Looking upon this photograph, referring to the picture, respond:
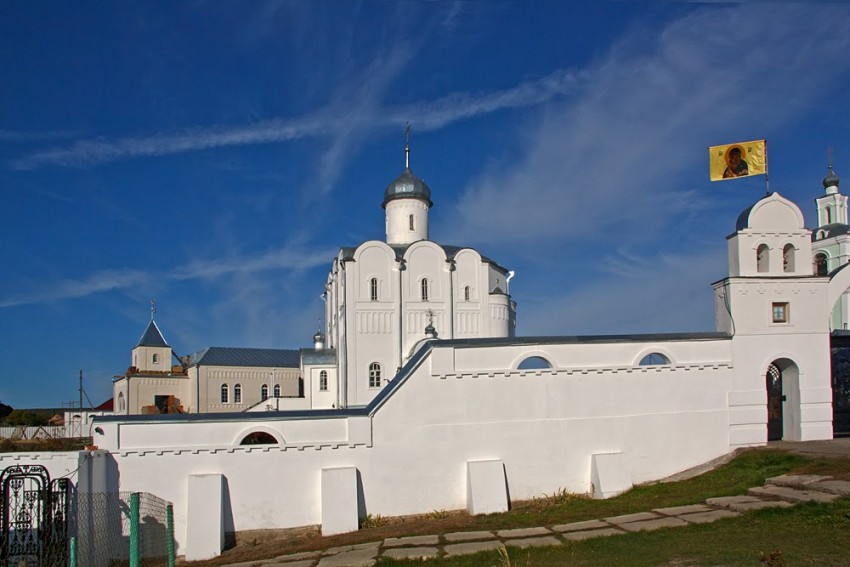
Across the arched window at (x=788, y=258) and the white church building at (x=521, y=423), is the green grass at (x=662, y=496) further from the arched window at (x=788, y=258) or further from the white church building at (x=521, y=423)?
the arched window at (x=788, y=258)

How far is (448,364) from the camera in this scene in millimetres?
13594

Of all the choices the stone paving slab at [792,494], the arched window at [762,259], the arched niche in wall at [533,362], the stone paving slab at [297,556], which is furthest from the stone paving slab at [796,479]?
the stone paving slab at [297,556]

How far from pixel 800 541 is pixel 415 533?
5573 mm

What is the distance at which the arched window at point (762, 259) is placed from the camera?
14.4m

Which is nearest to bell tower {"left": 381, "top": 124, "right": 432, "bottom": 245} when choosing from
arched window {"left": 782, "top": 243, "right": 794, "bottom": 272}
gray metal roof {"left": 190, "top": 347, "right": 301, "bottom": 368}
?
gray metal roof {"left": 190, "top": 347, "right": 301, "bottom": 368}

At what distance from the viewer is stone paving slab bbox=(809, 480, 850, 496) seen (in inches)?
369

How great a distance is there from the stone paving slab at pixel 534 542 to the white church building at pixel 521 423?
3450 mm

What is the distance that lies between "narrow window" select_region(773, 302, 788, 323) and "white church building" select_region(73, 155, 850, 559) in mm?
28

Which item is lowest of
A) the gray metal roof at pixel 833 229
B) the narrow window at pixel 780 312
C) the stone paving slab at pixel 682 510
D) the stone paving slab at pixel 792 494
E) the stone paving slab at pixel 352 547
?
the stone paving slab at pixel 352 547

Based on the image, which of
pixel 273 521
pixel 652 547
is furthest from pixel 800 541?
pixel 273 521

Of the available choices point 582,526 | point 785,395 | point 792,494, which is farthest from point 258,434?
point 785,395

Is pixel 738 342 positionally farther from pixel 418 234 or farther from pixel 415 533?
pixel 418 234

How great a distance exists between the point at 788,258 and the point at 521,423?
653 cm

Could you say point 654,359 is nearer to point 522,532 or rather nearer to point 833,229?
point 522,532
